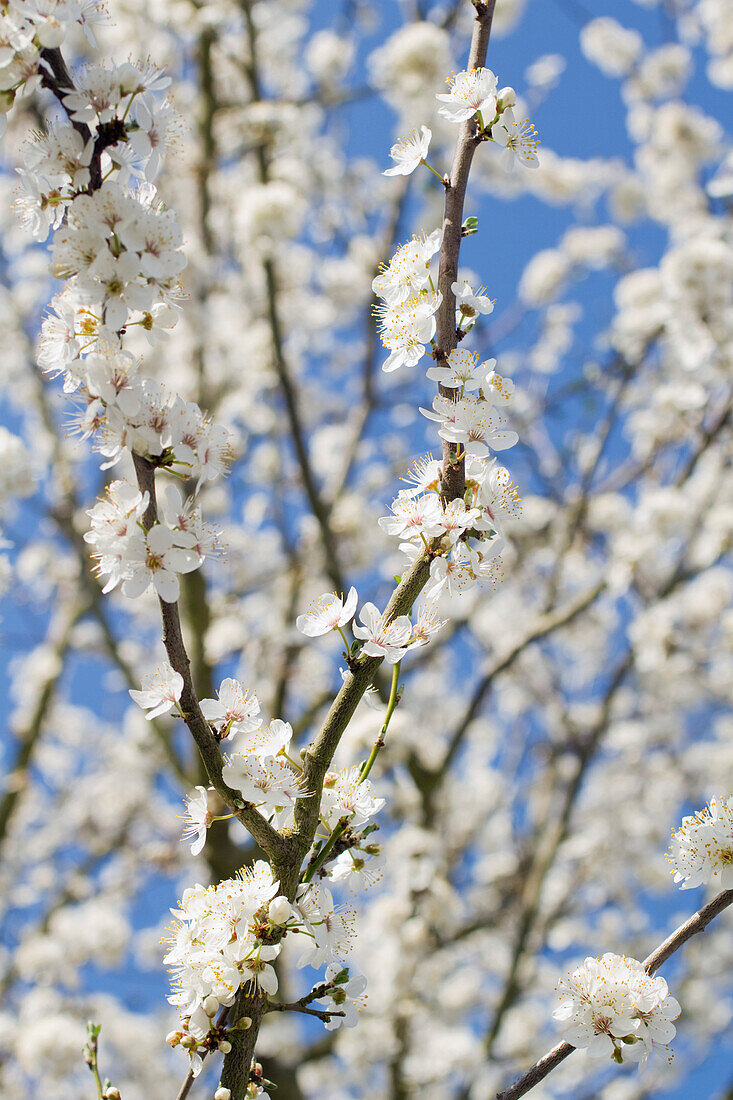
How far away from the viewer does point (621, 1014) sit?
145 cm

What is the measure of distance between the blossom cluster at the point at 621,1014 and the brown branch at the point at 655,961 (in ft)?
0.09

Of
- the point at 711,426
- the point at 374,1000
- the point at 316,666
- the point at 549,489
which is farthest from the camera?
the point at 316,666

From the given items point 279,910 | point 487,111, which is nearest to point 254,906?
point 279,910

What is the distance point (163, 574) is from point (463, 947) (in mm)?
5576

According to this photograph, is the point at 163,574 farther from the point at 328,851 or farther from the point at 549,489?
the point at 549,489

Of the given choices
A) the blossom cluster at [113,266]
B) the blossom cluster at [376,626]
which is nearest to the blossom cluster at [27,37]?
the blossom cluster at [113,266]

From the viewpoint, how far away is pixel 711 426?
4.38 metres

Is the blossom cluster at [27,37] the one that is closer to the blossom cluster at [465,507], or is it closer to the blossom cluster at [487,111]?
the blossom cluster at [487,111]

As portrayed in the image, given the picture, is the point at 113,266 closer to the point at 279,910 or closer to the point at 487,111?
the point at 487,111

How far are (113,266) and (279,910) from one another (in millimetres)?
1065

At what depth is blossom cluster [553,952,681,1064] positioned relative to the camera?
1.44 metres

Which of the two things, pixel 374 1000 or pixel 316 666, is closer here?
pixel 374 1000

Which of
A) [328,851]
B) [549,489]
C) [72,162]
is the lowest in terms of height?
[328,851]

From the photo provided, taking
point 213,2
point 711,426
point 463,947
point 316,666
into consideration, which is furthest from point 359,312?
point 463,947
